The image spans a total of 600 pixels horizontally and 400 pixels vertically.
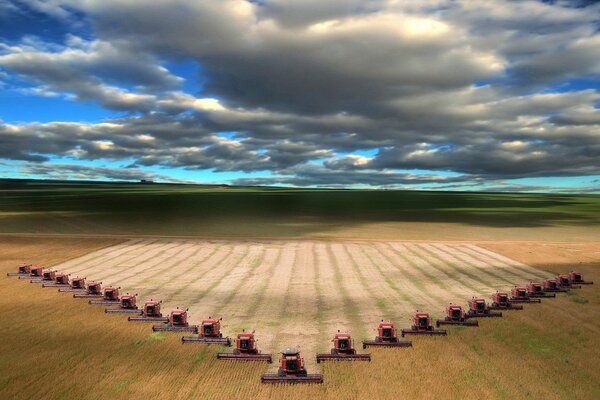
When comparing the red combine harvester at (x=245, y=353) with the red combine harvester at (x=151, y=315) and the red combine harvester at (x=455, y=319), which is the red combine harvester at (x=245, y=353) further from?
the red combine harvester at (x=455, y=319)

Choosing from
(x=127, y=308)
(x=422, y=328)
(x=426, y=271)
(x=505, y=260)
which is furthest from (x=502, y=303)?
(x=127, y=308)

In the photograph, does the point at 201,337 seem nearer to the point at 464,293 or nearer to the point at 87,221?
the point at 464,293

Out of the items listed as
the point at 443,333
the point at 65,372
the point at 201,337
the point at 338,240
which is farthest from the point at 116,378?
the point at 338,240

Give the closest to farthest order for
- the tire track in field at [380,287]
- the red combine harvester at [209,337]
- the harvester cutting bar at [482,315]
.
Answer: the red combine harvester at [209,337], the harvester cutting bar at [482,315], the tire track in field at [380,287]

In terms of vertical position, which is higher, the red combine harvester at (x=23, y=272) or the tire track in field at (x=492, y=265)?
the red combine harvester at (x=23, y=272)

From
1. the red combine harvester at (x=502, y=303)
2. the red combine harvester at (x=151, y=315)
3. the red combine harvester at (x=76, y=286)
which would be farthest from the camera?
the red combine harvester at (x=76, y=286)

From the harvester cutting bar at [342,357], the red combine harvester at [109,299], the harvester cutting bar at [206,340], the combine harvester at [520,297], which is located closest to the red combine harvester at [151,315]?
the harvester cutting bar at [206,340]

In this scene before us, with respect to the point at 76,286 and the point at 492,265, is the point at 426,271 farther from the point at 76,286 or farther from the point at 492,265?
the point at 76,286
